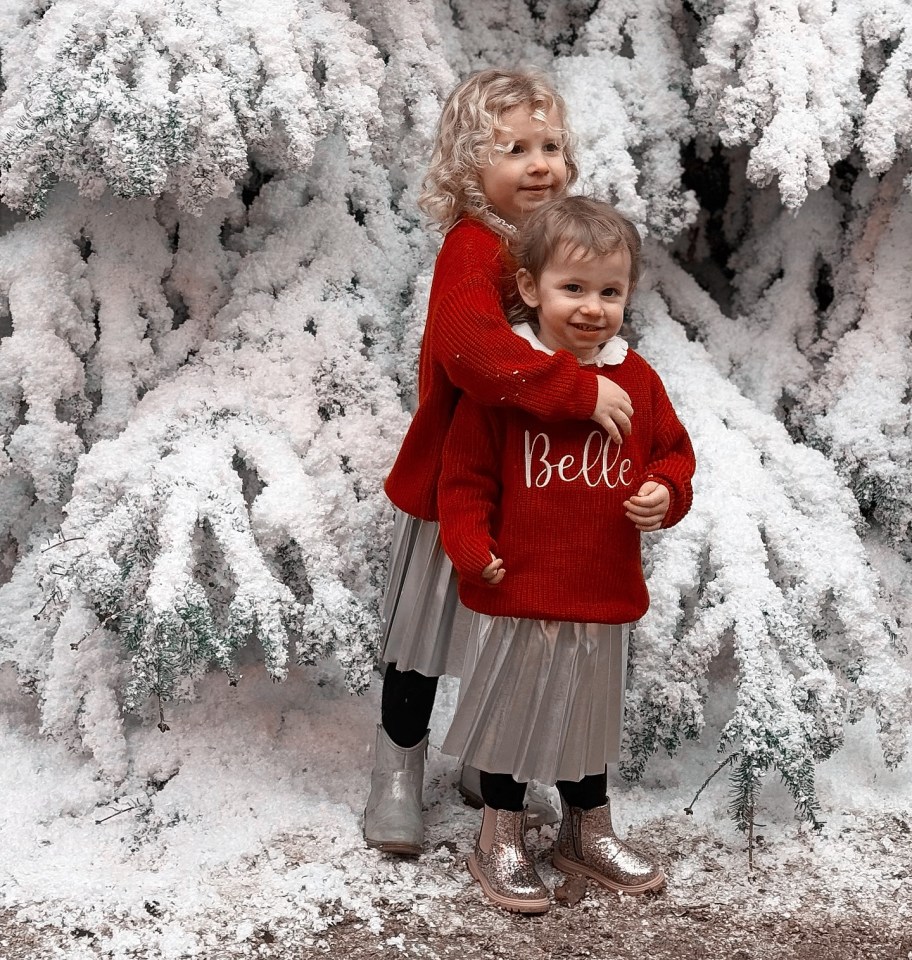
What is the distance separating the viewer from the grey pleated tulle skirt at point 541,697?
152 centimetres

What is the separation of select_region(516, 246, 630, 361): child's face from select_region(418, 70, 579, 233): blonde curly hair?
175mm

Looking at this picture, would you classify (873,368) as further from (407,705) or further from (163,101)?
(163,101)

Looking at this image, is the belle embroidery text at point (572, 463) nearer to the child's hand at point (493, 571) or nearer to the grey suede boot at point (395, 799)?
the child's hand at point (493, 571)

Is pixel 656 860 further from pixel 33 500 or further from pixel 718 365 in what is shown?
pixel 33 500

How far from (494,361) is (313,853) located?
2.71 feet

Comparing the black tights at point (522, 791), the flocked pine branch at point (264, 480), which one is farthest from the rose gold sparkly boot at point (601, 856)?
the flocked pine branch at point (264, 480)

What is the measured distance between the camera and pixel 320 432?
1885 millimetres

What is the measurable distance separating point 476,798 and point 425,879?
24cm

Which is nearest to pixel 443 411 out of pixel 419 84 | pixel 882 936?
pixel 419 84

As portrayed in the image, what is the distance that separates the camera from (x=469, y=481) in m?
1.50

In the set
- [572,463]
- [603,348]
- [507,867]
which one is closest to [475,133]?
[603,348]

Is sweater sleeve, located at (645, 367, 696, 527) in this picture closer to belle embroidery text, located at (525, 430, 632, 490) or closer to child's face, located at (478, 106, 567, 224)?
belle embroidery text, located at (525, 430, 632, 490)

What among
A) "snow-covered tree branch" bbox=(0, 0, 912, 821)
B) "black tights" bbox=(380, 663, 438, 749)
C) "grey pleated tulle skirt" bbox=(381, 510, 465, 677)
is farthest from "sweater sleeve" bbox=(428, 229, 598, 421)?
"black tights" bbox=(380, 663, 438, 749)

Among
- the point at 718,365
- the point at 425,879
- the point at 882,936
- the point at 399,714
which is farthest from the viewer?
the point at 718,365
